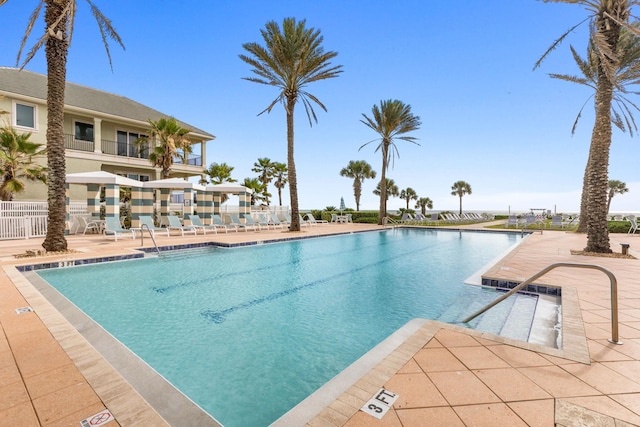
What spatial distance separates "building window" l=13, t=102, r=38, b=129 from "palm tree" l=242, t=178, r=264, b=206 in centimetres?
1722

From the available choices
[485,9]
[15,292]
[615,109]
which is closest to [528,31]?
[485,9]

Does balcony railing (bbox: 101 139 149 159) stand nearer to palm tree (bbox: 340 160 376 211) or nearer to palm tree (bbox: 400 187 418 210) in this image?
palm tree (bbox: 340 160 376 211)

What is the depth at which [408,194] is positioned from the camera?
5397cm

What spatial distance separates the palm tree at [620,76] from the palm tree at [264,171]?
2714cm

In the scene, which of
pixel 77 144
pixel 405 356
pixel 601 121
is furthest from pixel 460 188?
pixel 405 356

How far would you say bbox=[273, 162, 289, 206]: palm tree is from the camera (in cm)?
3611

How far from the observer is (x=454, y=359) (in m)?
2.78

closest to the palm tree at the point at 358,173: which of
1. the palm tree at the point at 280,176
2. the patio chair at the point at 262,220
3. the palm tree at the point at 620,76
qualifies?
the palm tree at the point at 280,176

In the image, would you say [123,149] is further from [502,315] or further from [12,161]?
[502,315]

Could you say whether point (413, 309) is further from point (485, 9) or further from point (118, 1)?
point (485, 9)

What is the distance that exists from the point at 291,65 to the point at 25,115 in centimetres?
1591

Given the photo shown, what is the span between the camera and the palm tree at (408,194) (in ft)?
176

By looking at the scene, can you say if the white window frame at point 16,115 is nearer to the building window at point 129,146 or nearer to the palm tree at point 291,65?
the building window at point 129,146

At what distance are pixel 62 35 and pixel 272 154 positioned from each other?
27380 millimetres
